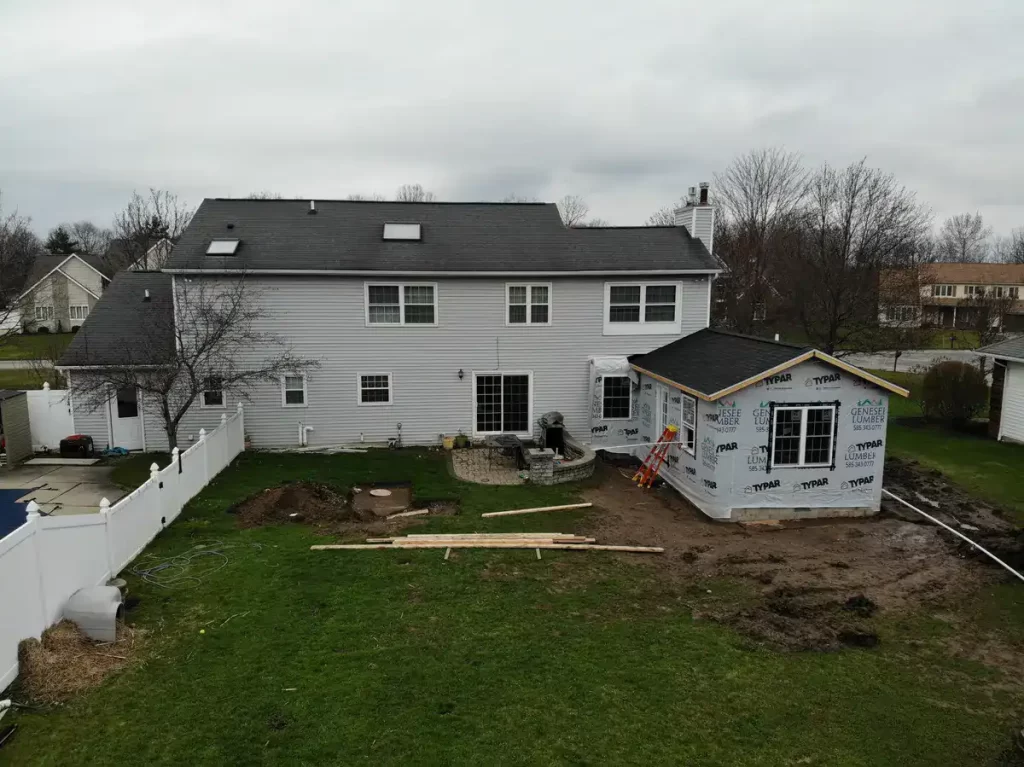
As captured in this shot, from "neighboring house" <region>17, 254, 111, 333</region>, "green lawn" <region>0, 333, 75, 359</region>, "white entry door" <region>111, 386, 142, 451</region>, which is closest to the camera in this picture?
"white entry door" <region>111, 386, 142, 451</region>

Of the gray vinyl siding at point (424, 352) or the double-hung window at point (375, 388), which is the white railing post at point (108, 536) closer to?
the gray vinyl siding at point (424, 352)

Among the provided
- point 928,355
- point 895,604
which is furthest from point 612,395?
point 928,355

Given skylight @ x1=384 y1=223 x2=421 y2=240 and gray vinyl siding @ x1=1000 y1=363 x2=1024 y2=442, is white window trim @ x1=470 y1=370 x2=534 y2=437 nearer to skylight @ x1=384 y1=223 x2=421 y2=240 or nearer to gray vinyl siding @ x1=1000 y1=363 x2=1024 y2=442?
skylight @ x1=384 y1=223 x2=421 y2=240

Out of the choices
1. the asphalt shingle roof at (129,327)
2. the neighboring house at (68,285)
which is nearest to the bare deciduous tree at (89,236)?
the neighboring house at (68,285)

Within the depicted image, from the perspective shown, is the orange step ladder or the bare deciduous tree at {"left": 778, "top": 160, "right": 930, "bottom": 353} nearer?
the orange step ladder

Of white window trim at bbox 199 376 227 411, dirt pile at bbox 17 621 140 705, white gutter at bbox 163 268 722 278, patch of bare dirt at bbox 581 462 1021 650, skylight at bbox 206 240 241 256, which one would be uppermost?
skylight at bbox 206 240 241 256

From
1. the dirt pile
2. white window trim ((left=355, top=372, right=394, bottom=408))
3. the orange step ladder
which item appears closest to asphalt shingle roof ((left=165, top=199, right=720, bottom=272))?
white window trim ((left=355, top=372, right=394, bottom=408))

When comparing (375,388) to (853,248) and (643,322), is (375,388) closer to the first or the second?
(643,322)
